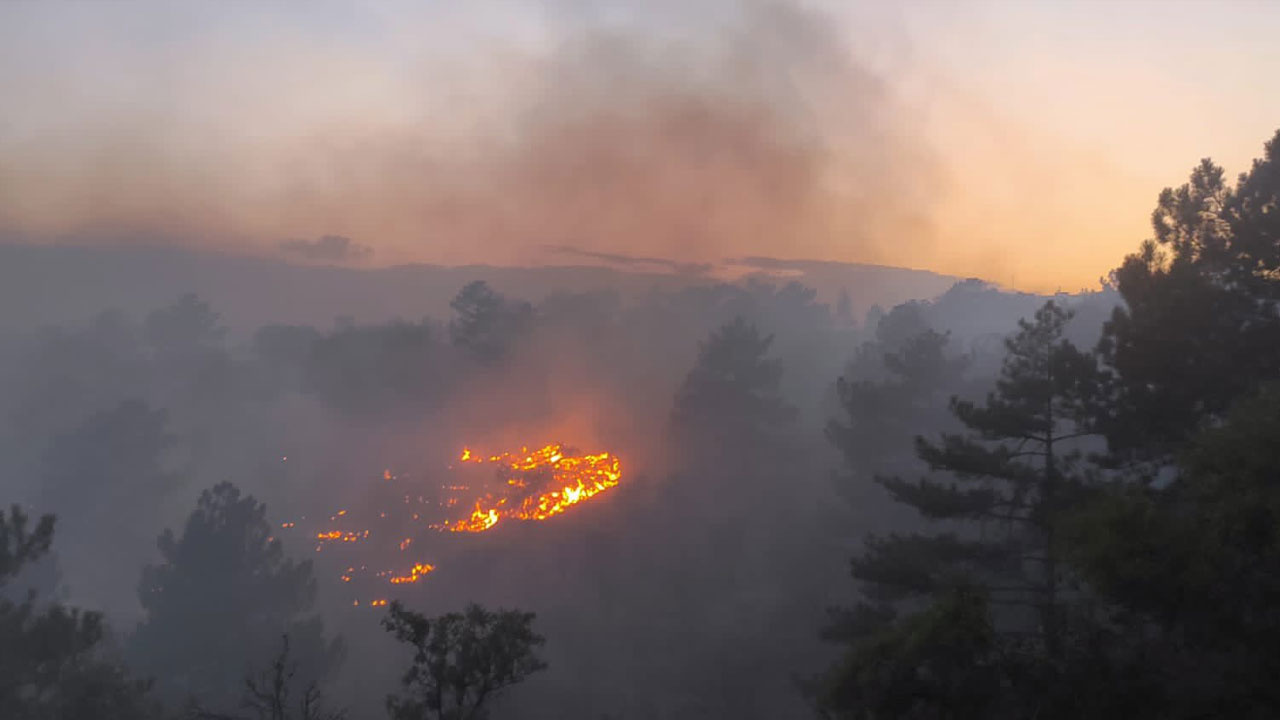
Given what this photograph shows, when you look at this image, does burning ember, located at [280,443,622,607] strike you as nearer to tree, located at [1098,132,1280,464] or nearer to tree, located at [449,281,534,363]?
tree, located at [449,281,534,363]

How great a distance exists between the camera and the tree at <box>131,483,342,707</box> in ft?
120

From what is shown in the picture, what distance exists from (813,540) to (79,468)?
6101 cm

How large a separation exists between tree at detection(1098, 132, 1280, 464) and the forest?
0.22 ft

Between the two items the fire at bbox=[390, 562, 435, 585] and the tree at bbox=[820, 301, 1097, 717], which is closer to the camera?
the tree at bbox=[820, 301, 1097, 717]

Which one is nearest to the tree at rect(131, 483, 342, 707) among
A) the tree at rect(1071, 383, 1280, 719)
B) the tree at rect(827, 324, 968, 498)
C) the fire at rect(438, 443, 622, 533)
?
the fire at rect(438, 443, 622, 533)

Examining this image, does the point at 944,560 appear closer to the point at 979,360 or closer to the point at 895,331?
the point at 895,331

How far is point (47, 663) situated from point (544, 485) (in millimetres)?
39821

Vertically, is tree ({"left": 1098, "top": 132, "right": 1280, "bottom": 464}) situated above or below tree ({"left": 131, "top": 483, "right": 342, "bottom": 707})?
above

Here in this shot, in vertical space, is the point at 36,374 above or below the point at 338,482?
above

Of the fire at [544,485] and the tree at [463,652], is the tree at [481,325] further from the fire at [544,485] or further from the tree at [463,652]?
the tree at [463,652]

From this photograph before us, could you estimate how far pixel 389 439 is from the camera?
81.4m

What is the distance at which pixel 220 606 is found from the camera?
38969 millimetres

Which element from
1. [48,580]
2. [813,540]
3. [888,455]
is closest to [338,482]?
[48,580]

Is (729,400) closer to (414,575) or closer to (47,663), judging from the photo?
(414,575)
